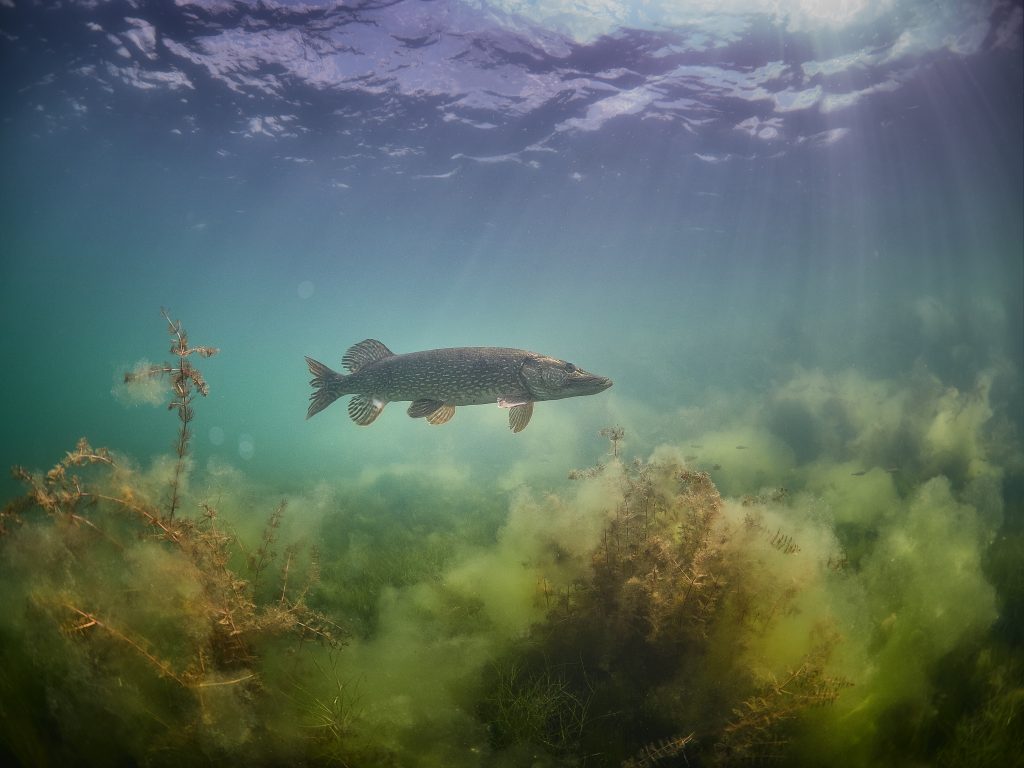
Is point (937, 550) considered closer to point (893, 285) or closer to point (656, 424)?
point (656, 424)

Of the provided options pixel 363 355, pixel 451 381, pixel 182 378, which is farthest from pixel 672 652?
pixel 363 355

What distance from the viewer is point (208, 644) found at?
3.19 metres

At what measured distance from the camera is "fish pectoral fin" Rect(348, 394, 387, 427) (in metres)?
6.86

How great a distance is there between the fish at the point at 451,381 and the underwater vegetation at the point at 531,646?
1.68 m

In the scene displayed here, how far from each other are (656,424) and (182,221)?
95.8 feet

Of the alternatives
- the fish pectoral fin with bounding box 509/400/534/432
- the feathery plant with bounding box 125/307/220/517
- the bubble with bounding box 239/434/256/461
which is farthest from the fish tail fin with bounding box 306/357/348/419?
the bubble with bounding box 239/434/256/461

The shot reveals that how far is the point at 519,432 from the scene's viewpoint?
9.98 meters

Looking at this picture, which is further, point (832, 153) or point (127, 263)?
point (127, 263)

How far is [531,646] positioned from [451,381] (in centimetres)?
355

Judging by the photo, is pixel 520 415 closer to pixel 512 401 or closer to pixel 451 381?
pixel 512 401

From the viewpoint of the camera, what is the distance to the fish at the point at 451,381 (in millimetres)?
6219

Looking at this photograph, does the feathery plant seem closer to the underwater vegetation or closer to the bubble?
the underwater vegetation

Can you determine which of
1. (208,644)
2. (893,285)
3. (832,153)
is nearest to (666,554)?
(208,644)

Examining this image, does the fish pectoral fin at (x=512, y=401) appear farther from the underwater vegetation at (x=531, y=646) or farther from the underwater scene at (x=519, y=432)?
the underwater vegetation at (x=531, y=646)
